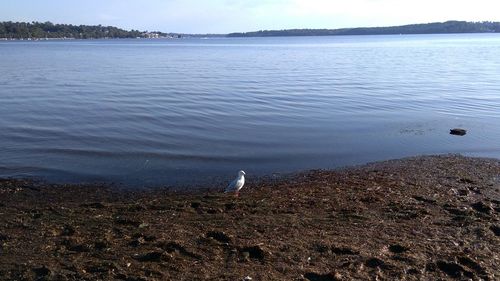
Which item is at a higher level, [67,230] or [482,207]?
[67,230]

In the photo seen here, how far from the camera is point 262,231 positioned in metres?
9.25

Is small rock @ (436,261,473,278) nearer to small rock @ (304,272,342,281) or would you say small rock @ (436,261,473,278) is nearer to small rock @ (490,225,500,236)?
small rock @ (304,272,342,281)

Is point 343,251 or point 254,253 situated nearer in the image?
point 254,253

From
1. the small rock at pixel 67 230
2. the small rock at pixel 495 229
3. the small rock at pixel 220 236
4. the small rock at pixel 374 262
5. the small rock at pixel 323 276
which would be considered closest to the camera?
the small rock at pixel 323 276

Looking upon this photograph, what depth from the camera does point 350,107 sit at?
2728cm

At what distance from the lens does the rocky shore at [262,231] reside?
7.53 m

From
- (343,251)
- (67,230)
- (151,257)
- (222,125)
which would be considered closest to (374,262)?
(343,251)

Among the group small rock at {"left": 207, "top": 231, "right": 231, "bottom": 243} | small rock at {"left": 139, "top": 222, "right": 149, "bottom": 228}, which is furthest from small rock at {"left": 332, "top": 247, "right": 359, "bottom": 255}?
small rock at {"left": 139, "top": 222, "right": 149, "bottom": 228}

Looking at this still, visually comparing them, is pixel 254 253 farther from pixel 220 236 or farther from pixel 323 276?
pixel 323 276

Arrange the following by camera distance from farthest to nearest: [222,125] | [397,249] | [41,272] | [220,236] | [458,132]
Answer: [222,125] → [458,132] → [220,236] → [397,249] → [41,272]

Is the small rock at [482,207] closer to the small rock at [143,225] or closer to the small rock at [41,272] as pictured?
the small rock at [143,225]

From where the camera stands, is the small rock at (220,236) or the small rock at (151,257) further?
the small rock at (220,236)

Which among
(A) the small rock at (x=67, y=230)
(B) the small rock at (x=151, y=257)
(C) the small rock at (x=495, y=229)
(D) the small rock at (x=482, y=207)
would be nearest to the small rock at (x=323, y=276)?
(B) the small rock at (x=151, y=257)

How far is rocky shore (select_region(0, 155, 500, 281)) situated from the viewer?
7.53 meters
